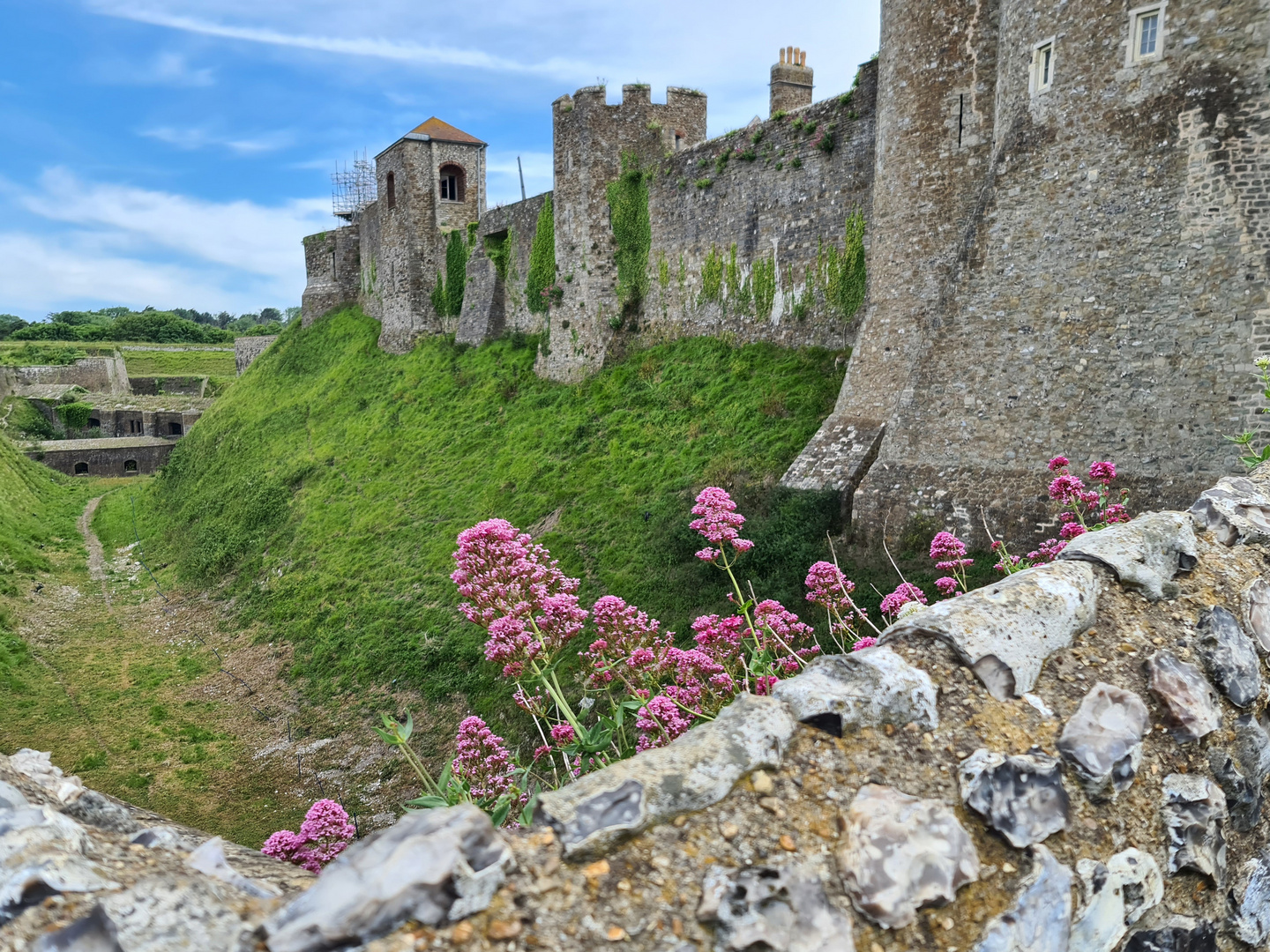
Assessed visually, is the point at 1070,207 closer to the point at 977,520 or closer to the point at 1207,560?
the point at 977,520

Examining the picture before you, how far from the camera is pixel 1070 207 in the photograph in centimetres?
892

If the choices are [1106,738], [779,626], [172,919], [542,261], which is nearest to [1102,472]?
[779,626]

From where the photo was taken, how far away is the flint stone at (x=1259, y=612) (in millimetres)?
2961

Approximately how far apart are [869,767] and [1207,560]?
1.83m

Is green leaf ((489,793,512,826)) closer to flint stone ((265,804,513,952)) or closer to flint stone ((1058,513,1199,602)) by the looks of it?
flint stone ((265,804,513,952))

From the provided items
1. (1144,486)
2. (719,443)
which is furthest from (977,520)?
(719,443)

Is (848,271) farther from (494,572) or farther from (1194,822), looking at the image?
(1194,822)

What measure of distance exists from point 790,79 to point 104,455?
38.2 metres

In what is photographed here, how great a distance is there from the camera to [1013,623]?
260 cm

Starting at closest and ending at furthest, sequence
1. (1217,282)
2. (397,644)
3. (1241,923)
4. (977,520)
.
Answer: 1. (1241,923)
2. (1217,282)
3. (977,520)
4. (397,644)

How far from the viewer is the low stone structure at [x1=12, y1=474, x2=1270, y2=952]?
1824mm

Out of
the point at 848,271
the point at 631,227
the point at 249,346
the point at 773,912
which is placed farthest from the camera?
the point at 249,346

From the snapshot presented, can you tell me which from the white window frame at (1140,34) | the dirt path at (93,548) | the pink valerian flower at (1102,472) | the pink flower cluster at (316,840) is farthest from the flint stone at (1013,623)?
the dirt path at (93,548)

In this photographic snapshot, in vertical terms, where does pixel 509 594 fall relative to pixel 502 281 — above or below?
below
